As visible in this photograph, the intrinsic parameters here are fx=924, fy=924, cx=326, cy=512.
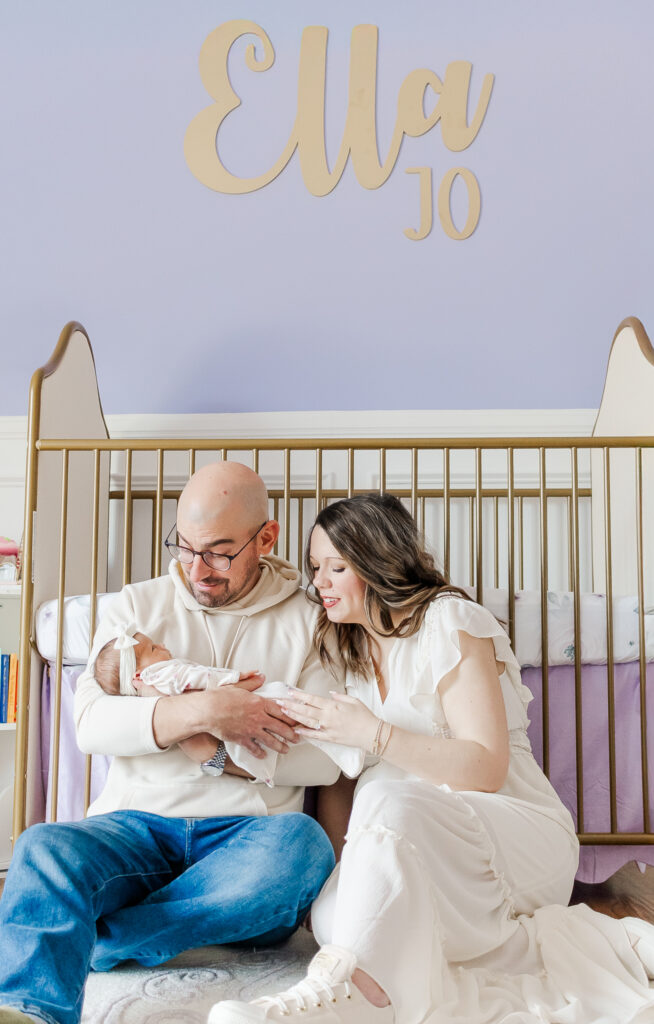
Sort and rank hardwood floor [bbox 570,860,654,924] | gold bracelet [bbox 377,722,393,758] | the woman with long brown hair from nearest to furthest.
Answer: the woman with long brown hair → gold bracelet [bbox 377,722,393,758] → hardwood floor [bbox 570,860,654,924]

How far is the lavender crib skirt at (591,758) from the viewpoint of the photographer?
176cm

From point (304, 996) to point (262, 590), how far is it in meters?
0.73

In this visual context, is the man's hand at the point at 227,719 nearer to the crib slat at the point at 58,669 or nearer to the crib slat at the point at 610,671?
the crib slat at the point at 58,669

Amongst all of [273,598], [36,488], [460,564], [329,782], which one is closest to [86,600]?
[36,488]

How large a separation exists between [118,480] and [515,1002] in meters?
2.04

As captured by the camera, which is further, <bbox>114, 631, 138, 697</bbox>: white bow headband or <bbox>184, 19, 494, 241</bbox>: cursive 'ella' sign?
<bbox>184, 19, 494, 241</bbox>: cursive 'ella' sign

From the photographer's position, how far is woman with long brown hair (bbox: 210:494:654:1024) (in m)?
0.97

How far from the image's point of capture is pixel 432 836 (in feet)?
3.56

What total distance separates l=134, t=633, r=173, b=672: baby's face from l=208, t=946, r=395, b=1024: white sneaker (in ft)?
1.82

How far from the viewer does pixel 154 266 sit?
2.88 meters

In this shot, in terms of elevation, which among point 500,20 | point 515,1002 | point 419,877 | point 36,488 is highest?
point 500,20

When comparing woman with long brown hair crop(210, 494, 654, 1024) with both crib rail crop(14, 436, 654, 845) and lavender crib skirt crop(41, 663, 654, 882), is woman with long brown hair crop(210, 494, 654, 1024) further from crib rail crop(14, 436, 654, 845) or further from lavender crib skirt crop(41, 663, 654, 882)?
crib rail crop(14, 436, 654, 845)

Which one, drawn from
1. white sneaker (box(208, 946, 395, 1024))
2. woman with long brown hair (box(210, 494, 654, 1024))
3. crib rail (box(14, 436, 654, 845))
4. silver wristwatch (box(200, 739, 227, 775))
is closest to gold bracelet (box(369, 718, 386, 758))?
woman with long brown hair (box(210, 494, 654, 1024))

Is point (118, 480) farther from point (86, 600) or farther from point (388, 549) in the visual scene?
point (388, 549)
